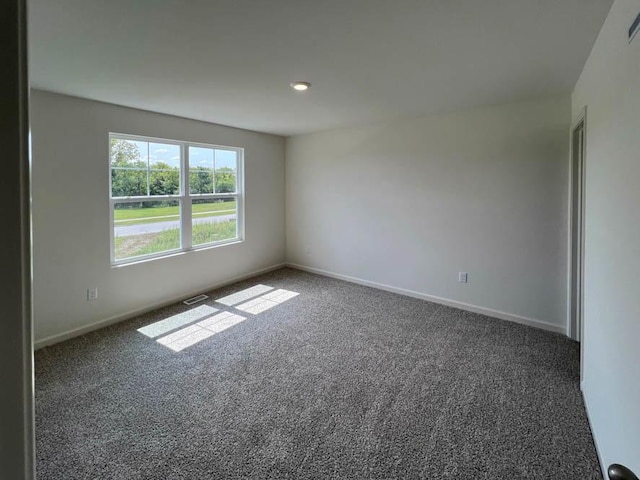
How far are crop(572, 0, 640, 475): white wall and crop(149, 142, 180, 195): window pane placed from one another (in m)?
4.19

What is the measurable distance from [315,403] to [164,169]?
332 centimetres

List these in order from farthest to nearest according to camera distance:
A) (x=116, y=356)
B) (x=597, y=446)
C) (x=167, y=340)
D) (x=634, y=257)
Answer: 1. (x=167, y=340)
2. (x=116, y=356)
3. (x=597, y=446)
4. (x=634, y=257)

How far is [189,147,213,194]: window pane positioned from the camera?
14.7 ft

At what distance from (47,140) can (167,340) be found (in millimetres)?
2155

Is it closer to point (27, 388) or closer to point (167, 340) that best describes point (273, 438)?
point (167, 340)

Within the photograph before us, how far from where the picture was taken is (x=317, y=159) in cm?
543

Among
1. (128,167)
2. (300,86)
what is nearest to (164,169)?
(128,167)

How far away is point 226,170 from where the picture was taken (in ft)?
16.4

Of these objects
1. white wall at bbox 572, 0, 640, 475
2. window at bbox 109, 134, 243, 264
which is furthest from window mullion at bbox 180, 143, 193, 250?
white wall at bbox 572, 0, 640, 475

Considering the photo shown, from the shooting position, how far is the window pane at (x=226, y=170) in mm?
4887

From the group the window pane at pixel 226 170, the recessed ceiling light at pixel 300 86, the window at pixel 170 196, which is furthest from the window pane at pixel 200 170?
the recessed ceiling light at pixel 300 86

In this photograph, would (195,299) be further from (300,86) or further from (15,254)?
(15,254)

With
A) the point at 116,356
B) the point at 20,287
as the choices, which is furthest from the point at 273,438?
the point at 20,287

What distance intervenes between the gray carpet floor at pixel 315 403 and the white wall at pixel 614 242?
0.40m
